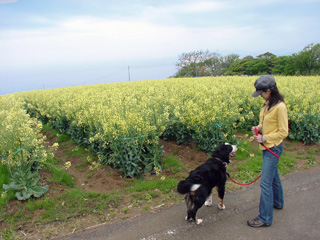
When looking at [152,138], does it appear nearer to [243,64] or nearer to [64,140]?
[64,140]

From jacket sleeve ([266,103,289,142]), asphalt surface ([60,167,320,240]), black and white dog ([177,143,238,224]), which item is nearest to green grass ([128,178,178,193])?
asphalt surface ([60,167,320,240])

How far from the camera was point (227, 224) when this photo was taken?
4168 millimetres

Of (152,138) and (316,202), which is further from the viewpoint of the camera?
(152,138)

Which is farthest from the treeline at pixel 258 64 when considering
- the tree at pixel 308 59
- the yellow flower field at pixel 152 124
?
the yellow flower field at pixel 152 124

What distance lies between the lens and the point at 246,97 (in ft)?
35.6

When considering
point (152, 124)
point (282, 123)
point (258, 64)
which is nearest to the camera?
point (282, 123)

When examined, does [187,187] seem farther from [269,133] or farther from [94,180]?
[94,180]

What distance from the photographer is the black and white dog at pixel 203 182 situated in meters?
3.90

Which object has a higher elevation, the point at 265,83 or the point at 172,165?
the point at 265,83

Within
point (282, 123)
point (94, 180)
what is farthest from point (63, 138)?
point (282, 123)

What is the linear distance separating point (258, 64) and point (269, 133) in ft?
165

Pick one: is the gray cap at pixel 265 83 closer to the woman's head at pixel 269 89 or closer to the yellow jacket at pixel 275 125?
the woman's head at pixel 269 89

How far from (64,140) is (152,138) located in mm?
4862

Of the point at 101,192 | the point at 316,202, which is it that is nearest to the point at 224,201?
the point at 316,202
